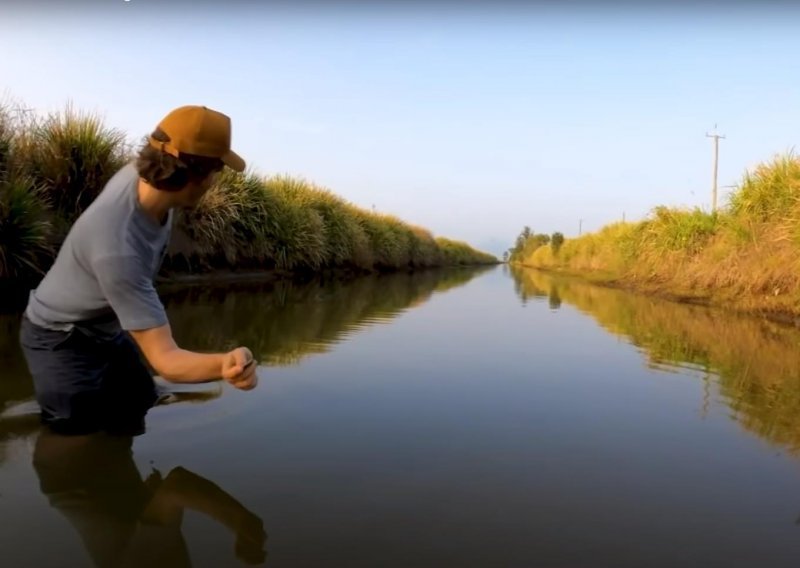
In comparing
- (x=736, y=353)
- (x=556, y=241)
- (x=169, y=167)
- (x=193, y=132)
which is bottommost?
(x=736, y=353)

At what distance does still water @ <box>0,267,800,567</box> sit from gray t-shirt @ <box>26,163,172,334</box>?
50 centimetres

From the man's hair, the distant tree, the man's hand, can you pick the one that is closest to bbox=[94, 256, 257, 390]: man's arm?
the man's hand

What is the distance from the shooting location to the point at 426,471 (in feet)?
7.27

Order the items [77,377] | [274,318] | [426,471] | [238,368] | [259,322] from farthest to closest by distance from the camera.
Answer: [274,318], [259,322], [77,377], [426,471], [238,368]

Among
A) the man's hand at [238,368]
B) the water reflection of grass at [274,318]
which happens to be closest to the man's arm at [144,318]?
the man's hand at [238,368]

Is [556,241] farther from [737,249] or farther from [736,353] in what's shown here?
[736,353]

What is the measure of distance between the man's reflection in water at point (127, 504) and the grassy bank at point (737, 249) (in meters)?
7.83

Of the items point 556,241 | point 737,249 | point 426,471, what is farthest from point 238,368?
point 556,241

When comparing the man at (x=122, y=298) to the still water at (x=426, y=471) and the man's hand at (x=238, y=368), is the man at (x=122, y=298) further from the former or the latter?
the still water at (x=426, y=471)

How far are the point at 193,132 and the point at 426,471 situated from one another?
1401 millimetres

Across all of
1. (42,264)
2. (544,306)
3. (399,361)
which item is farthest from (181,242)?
(399,361)

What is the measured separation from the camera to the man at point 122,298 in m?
1.96

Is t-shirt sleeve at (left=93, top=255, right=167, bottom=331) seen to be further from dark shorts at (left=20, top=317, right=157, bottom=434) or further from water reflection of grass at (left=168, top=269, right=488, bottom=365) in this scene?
water reflection of grass at (left=168, top=269, right=488, bottom=365)

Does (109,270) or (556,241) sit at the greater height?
(556,241)
